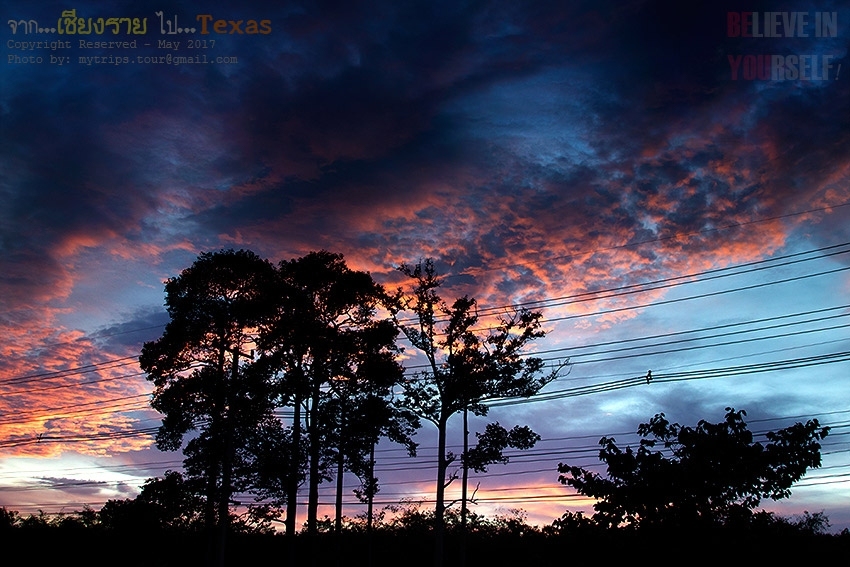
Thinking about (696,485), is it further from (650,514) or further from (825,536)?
(825,536)

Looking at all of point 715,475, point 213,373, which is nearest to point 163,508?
point 213,373

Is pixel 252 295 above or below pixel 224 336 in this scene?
above

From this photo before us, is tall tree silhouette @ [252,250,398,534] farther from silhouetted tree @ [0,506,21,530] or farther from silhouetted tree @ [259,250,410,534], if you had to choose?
silhouetted tree @ [0,506,21,530]

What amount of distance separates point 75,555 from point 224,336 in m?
29.4

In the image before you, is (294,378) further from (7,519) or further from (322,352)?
(7,519)

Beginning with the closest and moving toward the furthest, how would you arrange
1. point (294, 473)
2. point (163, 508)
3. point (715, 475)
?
point (715, 475) < point (294, 473) < point (163, 508)

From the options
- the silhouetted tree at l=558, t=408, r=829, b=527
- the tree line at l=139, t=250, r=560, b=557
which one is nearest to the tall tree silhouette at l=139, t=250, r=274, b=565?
the tree line at l=139, t=250, r=560, b=557

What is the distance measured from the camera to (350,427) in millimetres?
39188

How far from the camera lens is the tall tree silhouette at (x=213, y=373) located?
120 feet

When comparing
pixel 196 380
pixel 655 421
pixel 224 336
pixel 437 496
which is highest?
pixel 224 336

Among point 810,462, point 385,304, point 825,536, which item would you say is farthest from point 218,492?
point 825,536

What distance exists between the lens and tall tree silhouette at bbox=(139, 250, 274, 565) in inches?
1438

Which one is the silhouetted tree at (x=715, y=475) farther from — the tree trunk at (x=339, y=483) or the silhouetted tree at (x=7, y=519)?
the silhouetted tree at (x=7, y=519)

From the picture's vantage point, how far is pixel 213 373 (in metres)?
37.7
